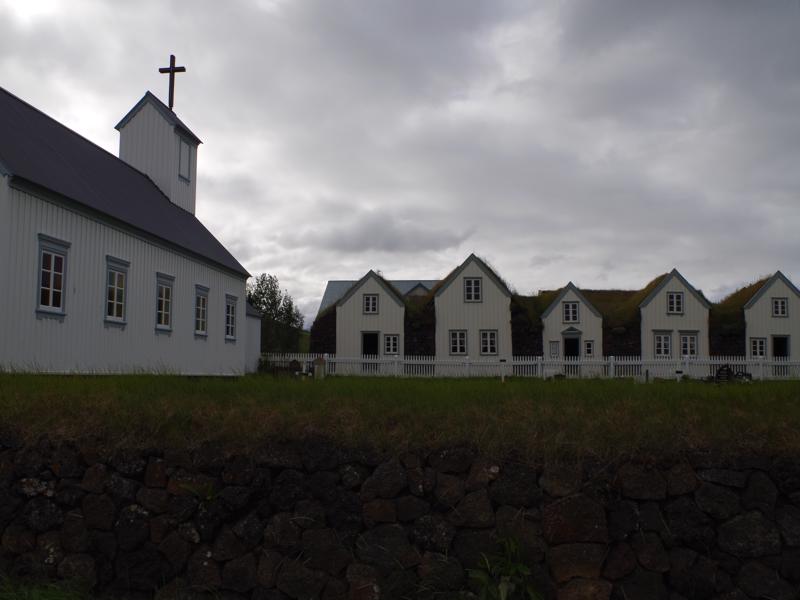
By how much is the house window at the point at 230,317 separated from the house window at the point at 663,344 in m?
21.7

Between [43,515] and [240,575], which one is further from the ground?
[43,515]

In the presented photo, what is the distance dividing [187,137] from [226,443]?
944 inches

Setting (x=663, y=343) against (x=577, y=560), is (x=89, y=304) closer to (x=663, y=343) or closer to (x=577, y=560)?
(x=577, y=560)

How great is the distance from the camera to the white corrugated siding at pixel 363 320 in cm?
3619

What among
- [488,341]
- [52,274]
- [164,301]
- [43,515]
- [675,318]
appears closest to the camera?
[43,515]

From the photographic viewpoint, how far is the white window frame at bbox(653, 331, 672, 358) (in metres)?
35.8

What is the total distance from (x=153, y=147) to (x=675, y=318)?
2686cm

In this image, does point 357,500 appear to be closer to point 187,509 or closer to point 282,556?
point 282,556

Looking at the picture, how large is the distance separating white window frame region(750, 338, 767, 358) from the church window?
26.7 m

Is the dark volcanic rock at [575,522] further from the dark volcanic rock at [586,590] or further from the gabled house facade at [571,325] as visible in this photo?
the gabled house facade at [571,325]

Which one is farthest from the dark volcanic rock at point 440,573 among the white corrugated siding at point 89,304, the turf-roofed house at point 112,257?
the turf-roofed house at point 112,257

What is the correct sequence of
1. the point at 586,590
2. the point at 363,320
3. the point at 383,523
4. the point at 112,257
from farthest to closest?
1. the point at 363,320
2. the point at 112,257
3. the point at 383,523
4. the point at 586,590

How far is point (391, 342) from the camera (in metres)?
36.2

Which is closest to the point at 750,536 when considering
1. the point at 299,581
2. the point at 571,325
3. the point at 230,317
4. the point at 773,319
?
the point at 299,581
